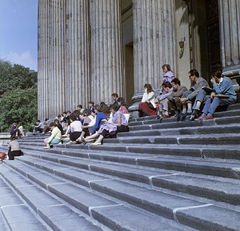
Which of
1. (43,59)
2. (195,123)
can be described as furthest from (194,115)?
(43,59)

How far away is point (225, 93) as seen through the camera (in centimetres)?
634

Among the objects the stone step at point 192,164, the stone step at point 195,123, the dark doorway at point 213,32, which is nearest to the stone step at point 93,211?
the stone step at point 192,164

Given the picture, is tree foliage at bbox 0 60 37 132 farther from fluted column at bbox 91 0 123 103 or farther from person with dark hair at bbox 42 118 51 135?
fluted column at bbox 91 0 123 103

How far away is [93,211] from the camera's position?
3.28 metres

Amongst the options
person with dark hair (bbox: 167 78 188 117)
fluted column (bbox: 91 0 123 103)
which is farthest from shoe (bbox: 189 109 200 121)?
fluted column (bbox: 91 0 123 103)

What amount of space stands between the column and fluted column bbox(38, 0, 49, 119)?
1126 centimetres

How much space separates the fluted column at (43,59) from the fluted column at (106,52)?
26.3ft

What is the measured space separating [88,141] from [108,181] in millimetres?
4939

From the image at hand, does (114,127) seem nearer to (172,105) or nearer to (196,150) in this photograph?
(172,105)

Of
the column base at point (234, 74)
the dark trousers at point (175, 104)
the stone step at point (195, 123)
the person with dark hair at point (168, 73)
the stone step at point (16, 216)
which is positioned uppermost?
the person with dark hair at point (168, 73)

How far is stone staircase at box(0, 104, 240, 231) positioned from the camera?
103 inches

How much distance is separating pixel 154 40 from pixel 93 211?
331 inches

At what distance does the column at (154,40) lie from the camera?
10.5 m

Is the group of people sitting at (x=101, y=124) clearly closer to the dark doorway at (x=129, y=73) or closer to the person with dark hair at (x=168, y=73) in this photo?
the person with dark hair at (x=168, y=73)
